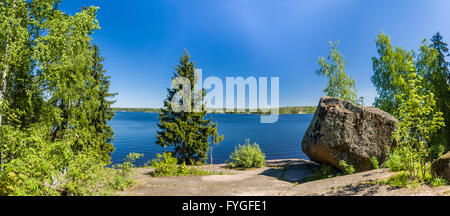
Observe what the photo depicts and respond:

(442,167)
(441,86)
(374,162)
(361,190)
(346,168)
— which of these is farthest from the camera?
(441,86)

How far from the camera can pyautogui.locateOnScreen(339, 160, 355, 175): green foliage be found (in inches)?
354

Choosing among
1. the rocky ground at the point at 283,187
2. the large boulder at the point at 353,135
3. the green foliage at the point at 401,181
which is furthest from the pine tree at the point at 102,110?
the green foliage at the point at 401,181

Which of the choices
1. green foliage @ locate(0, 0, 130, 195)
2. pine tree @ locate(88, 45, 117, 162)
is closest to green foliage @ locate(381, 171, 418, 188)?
green foliage @ locate(0, 0, 130, 195)

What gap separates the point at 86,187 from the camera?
665 centimetres

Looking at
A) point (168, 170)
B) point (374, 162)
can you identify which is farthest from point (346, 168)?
point (168, 170)

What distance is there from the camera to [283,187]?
8375 millimetres

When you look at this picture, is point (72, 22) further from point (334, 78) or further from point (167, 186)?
point (334, 78)

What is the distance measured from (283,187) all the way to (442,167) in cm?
472

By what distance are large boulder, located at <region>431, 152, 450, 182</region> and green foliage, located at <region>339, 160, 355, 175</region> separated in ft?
13.4

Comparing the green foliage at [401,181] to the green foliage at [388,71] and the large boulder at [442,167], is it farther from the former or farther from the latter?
the green foliage at [388,71]

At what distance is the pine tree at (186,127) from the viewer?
795 inches

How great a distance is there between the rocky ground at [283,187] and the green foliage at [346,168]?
1.22 m

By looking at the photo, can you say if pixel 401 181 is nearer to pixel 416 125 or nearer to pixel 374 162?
pixel 416 125
